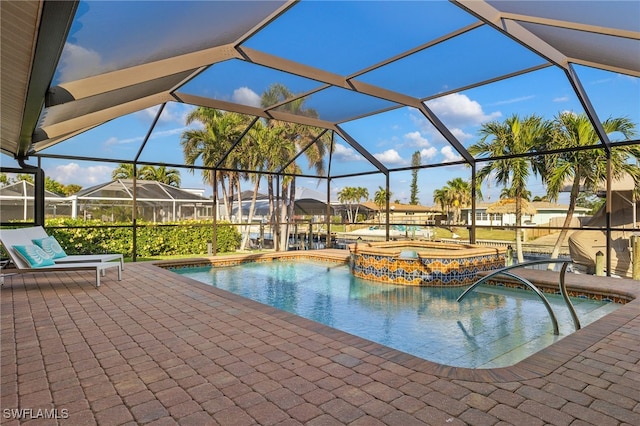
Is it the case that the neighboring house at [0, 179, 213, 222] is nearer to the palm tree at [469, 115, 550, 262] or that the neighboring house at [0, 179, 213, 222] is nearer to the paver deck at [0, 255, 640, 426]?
the paver deck at [0, 255, 640, 426]

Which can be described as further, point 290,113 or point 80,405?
point 290,113

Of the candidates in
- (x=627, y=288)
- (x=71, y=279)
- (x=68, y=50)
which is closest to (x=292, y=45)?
(x=68, y=50)

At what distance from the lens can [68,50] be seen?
3129mm

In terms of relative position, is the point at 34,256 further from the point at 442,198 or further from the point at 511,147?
the point at 442,198

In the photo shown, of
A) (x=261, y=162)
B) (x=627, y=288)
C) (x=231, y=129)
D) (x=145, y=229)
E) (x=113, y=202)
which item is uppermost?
(x=231, y=129)

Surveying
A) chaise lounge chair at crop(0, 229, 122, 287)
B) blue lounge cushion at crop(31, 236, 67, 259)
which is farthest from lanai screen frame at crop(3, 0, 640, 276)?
blue lounge cushion at crop(31, 236, 67, 259)

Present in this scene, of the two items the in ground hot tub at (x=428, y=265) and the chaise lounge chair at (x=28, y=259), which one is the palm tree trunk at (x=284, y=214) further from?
the chaise lounge chair at (x=28, y=259)

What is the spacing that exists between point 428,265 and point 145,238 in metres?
9.08

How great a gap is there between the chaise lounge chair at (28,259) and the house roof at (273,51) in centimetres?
158

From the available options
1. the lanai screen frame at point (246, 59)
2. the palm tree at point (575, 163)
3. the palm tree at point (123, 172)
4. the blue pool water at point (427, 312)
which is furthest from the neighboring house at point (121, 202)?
the palm tree at point (123, 172)

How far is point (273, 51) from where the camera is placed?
6.11 m

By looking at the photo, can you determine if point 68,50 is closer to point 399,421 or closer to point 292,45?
point 292,45

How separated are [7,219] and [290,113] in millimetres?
7414

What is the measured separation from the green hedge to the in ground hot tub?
4.99 meters
